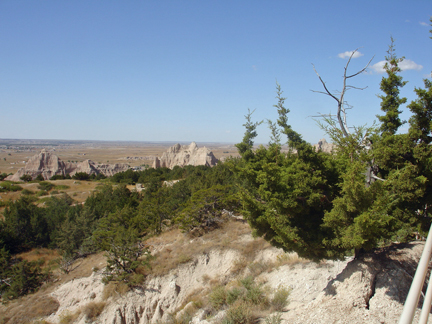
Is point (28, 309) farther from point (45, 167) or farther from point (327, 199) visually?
point (45, 167)

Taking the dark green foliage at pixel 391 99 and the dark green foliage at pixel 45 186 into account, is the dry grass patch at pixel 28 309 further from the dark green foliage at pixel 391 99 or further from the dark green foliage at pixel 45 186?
the dark green foliage at pixel 45 186

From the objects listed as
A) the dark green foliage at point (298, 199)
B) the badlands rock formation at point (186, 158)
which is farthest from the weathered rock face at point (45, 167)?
the dark green foliage at point (298, 199)

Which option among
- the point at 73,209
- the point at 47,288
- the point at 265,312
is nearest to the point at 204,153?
the point at 73,209

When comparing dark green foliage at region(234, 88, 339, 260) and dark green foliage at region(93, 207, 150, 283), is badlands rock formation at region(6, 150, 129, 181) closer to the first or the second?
dark green foliage at region(93, 207, 150, 283)

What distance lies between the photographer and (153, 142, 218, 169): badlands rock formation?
7494 centimetres

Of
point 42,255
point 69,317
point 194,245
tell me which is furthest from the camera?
point 42,255

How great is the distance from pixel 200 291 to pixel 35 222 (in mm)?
20163

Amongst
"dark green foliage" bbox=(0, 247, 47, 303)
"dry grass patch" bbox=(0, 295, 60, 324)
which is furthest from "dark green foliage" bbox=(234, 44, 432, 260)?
"dark green foliage" bbox=(0, 247, 47, 303)

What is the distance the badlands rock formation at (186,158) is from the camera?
74938 millimetres

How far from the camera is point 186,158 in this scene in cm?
8012

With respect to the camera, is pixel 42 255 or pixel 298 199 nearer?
pixel 298 199

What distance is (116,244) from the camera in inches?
593

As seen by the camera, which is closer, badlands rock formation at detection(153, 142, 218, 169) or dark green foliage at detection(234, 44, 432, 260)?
dark green foliage at detection(234, 44, 432, 260)

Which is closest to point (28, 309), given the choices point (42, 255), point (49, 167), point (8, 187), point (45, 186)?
point (42, 255)
